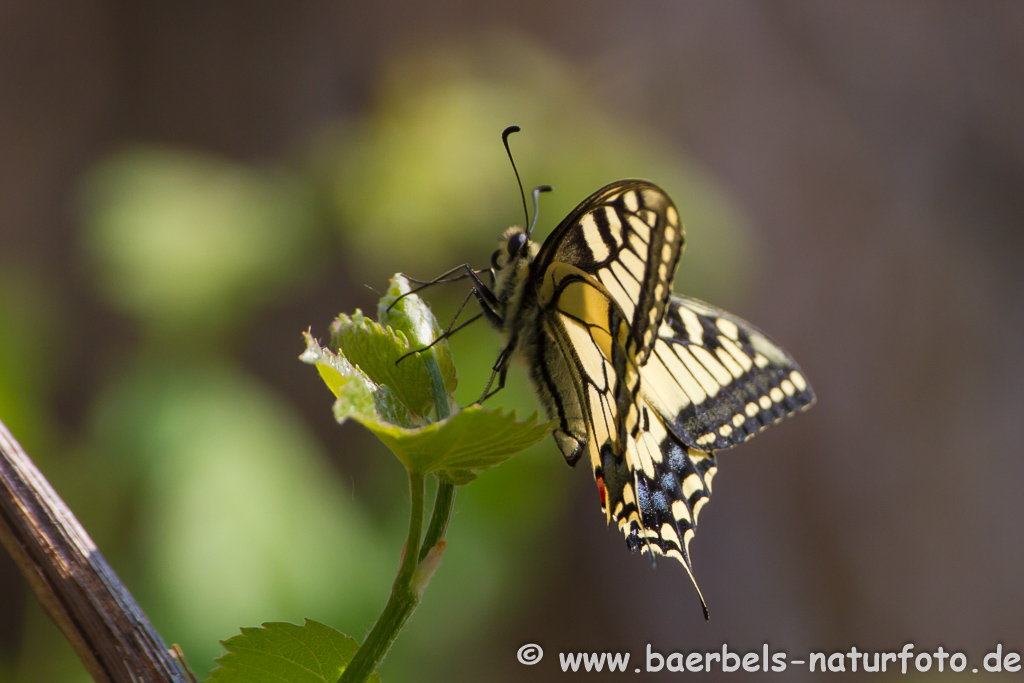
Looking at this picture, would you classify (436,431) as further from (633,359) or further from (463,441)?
(633,359)

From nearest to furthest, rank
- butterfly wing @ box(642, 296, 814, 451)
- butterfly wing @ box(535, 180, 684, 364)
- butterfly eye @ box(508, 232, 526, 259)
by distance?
butterfly wing @ box(535, 180, 684, 364)
butterfly eye @ box(508, 232, 526, 259)
butterfly wing @ box(642, 296, 814, 451)

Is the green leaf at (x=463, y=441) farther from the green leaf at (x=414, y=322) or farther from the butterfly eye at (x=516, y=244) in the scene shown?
the butterfly eye at (x=516, y=244)

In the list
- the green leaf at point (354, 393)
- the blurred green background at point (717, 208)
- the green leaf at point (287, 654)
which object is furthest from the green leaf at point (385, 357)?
the blurred green background at point (717, 208)

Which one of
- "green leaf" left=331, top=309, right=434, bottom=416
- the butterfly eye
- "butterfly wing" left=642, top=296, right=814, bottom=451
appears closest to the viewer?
"green leaf" left=331, top=309, right=434, bottom=416

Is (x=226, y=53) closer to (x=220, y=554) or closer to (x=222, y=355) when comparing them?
(x=222, y=355)

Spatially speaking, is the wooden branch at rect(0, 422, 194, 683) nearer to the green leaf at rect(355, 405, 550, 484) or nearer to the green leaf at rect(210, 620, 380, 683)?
the green leaf at rect(210, 620, 380, 683)

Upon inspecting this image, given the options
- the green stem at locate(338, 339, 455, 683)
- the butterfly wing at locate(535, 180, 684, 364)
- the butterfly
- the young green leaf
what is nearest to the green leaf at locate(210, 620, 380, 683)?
the green stem at locate(338, 339, 455, 683)
